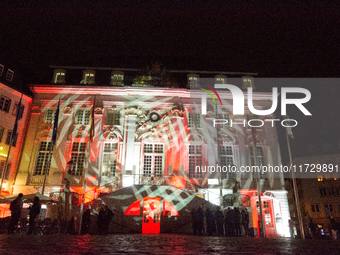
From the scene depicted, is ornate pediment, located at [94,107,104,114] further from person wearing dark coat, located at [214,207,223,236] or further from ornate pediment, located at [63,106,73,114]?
person wearing dark coat, located at [214,207,223,236]

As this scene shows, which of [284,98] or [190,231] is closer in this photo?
[190,231]

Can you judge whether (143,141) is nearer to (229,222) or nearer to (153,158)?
(153,158)

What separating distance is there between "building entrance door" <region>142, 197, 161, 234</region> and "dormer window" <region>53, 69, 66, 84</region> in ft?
51.9

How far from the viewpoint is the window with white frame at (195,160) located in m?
25.8

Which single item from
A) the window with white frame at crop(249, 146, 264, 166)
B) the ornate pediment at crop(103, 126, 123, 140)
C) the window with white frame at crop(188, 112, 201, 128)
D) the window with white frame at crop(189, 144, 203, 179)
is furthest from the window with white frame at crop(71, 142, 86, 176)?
the window with white frame at crop(249, 146, 264, 166)

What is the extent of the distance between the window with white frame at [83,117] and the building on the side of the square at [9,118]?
481cm

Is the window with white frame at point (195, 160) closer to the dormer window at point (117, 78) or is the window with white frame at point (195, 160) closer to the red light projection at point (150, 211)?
the red light projection at point (150, 211)

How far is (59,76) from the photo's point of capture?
2905 centimetres

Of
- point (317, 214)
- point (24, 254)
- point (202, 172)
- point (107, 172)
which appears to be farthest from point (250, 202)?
point (317, 214)

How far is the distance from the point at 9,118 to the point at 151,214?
15.5m

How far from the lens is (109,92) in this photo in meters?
27.7

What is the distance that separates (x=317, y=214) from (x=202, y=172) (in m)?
32.6

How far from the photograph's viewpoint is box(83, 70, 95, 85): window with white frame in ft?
94.6

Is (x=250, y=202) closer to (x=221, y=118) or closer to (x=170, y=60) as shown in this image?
(x=221, y=118)
